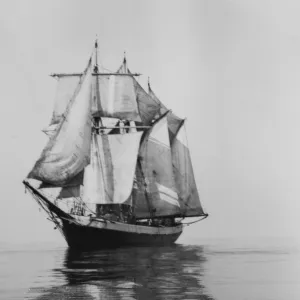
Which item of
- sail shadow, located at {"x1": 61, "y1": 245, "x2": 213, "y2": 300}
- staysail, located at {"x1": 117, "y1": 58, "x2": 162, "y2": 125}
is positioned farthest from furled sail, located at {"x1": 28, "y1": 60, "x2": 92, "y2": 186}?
sail shadow, located at {"x1": 61, "y1": 245, "x2": 213, "y2": 300}

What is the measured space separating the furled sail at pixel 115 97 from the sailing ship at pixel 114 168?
0.22 feet

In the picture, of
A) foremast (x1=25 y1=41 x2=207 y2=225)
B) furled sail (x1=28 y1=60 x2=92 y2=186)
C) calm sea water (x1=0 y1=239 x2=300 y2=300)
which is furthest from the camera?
foremast (x1=25 y1=41 x2=207 y2=225)

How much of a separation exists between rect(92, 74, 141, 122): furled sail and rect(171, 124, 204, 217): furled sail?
6650 mm

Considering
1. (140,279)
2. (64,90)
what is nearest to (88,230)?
(64,90)

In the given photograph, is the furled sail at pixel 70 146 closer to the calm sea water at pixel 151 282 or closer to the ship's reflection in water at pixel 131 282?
the calm sea water at pixel 151 282

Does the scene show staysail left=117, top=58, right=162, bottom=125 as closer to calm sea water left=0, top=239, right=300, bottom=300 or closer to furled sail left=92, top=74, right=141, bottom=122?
furled sail left=92, top=74, right=141, bottom=122

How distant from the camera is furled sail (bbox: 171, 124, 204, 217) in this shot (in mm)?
46844

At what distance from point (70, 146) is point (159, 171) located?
10.1 meters

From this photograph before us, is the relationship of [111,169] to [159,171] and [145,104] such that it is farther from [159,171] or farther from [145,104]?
[145,104]

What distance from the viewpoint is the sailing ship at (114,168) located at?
117 ft

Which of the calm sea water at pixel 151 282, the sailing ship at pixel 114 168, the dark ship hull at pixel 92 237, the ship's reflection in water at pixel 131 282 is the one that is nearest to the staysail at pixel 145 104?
the sailing ship at pixel 114 168

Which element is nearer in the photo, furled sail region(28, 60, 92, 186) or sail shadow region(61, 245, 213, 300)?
sail shadow region(61, 245, 213, 300)

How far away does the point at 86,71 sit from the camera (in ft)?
121

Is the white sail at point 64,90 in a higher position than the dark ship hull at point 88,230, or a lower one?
higher
